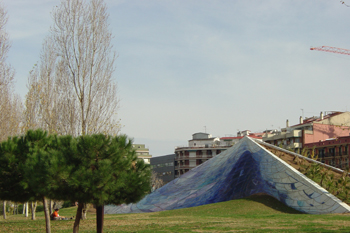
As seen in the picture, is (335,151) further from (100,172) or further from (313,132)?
(100,172)

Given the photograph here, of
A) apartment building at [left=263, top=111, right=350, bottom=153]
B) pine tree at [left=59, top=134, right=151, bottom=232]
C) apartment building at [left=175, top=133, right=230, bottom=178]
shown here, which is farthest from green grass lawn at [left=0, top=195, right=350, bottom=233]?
apartment building at [left=175, top=133, right=230, bottom=178]

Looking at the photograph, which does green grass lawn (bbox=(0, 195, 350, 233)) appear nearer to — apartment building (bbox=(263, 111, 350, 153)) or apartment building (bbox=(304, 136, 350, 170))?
apartment building (bbox=(304, 136, 350, 170))

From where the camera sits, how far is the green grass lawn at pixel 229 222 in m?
13.7

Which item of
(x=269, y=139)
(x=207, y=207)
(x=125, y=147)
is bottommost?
(x=207, y=207)

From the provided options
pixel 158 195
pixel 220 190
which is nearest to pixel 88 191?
pixel 220 190

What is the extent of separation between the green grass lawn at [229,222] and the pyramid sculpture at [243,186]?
39.6 inches

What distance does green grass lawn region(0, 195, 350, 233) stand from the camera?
1370 cm

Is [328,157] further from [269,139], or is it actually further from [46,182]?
[46,182]

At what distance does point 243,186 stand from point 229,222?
9962 mm

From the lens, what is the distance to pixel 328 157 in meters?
56.6

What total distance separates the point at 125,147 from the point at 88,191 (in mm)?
1699

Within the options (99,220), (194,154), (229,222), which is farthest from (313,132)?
(99,220)

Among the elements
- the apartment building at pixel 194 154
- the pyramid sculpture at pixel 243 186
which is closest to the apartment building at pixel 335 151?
the apartment building at pixel 194 154

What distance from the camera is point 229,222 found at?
1608 cm
